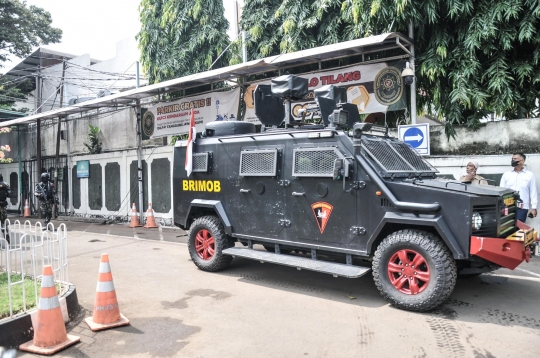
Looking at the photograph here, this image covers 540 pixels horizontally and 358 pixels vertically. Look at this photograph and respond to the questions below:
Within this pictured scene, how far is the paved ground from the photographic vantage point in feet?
13.3

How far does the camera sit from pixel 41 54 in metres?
29.3

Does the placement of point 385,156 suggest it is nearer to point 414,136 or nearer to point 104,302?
Answer: point 414,136

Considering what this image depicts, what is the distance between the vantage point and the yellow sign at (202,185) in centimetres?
708

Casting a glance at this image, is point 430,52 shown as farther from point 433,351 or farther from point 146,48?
point 146,48

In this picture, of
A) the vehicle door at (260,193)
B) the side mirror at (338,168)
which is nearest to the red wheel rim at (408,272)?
the side mirror at (338,168)

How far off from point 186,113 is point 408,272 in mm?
9861

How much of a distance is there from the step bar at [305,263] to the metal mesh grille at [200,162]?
147cm

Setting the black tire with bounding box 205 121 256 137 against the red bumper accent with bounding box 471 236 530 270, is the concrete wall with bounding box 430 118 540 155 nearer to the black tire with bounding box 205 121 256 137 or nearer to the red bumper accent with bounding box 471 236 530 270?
the red bumper accent with bounding box 471 236 530 270

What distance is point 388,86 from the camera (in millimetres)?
9562

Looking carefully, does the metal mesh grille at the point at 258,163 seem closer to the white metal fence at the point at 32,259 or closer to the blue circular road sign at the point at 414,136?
the white metal fence at the point at 32,259

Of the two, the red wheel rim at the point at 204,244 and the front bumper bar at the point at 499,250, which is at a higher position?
the front bumper bar at the point at 499,250

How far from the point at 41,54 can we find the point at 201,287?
29303 mm

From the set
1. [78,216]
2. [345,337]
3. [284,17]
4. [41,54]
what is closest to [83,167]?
[78,216]

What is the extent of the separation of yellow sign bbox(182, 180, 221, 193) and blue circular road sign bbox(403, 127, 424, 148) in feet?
14.4
